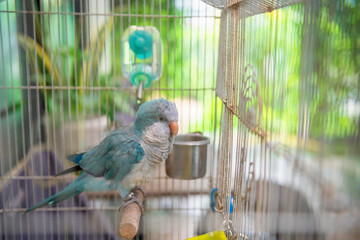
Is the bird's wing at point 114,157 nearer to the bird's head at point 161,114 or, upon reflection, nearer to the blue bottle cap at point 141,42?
the bird's head at point 161,114

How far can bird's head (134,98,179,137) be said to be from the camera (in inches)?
43.3

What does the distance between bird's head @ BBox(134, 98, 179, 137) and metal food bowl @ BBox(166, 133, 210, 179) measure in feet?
0.51

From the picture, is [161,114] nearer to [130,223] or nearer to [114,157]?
[114,157]

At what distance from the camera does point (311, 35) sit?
323 mm

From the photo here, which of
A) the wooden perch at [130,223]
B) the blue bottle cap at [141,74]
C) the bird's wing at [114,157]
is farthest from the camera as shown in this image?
the blue bottle cap at [141,74]

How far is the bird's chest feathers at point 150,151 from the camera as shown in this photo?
1.10 m

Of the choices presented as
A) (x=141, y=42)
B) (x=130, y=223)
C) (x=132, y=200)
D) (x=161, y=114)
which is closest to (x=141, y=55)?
(x=141, y=42)

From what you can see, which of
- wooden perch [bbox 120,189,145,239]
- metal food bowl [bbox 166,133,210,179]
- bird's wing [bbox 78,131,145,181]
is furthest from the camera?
metal food bowl [bbox 166,133,210,179]

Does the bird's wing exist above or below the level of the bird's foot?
above

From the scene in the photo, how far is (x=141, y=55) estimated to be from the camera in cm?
A: 139

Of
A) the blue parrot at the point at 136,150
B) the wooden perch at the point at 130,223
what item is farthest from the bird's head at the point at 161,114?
the wooden perch at the point at 130,223

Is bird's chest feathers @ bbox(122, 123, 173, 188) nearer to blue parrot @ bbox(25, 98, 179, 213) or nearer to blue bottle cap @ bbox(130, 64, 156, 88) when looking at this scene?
blue parrot @ bbox(25, 98, 179, 213)

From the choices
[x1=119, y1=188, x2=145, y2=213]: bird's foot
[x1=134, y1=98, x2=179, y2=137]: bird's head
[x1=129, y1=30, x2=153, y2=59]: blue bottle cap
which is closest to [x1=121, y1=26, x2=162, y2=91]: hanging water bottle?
[x1=129, y1=30, x2=153, y2=59]: blue bottle cap

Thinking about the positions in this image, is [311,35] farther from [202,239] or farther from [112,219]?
[112,219]
